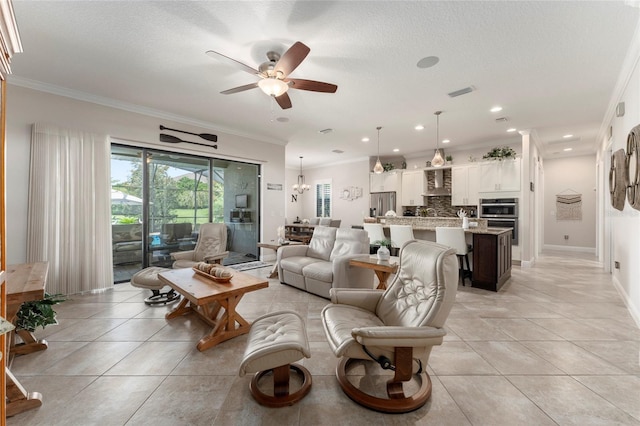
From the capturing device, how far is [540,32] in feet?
8.25

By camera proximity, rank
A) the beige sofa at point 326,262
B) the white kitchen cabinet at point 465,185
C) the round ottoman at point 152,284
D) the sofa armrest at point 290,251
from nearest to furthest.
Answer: the round ottoman at point 152,284 < the beige sofa at point 326,262 < the sofa armrest at point 290,251 < the white kitchen cabinet at point 465,185

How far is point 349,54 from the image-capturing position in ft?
9.54

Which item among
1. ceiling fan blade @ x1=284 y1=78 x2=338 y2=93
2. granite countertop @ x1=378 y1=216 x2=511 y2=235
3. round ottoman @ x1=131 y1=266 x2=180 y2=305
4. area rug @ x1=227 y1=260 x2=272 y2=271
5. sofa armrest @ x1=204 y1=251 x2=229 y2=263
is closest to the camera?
ceiling fan blade @ x1=284 y1=78 x2=338 y2=93

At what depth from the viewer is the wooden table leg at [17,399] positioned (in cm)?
159

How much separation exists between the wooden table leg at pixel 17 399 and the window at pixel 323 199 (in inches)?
339

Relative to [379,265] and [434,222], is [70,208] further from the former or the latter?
[434,222]

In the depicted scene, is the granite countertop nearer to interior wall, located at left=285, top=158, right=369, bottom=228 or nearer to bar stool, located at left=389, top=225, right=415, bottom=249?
bar stool, located at left=389, top=225, right=415, bottom=249

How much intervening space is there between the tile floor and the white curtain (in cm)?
72

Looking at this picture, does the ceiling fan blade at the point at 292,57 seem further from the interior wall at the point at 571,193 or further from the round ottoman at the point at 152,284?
the interior wall at the point at 571,193

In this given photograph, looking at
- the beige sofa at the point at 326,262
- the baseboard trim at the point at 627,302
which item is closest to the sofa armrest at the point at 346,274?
the beige sofa at the point at 326,262

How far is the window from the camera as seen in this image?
32.7ft

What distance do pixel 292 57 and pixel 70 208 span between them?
12.4 ft

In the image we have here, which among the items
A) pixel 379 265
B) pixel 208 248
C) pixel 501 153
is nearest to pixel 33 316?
pixel 208 248

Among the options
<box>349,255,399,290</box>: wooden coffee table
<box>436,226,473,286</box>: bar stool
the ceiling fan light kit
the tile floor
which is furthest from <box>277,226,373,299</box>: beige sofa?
the ceiling fan light kit
